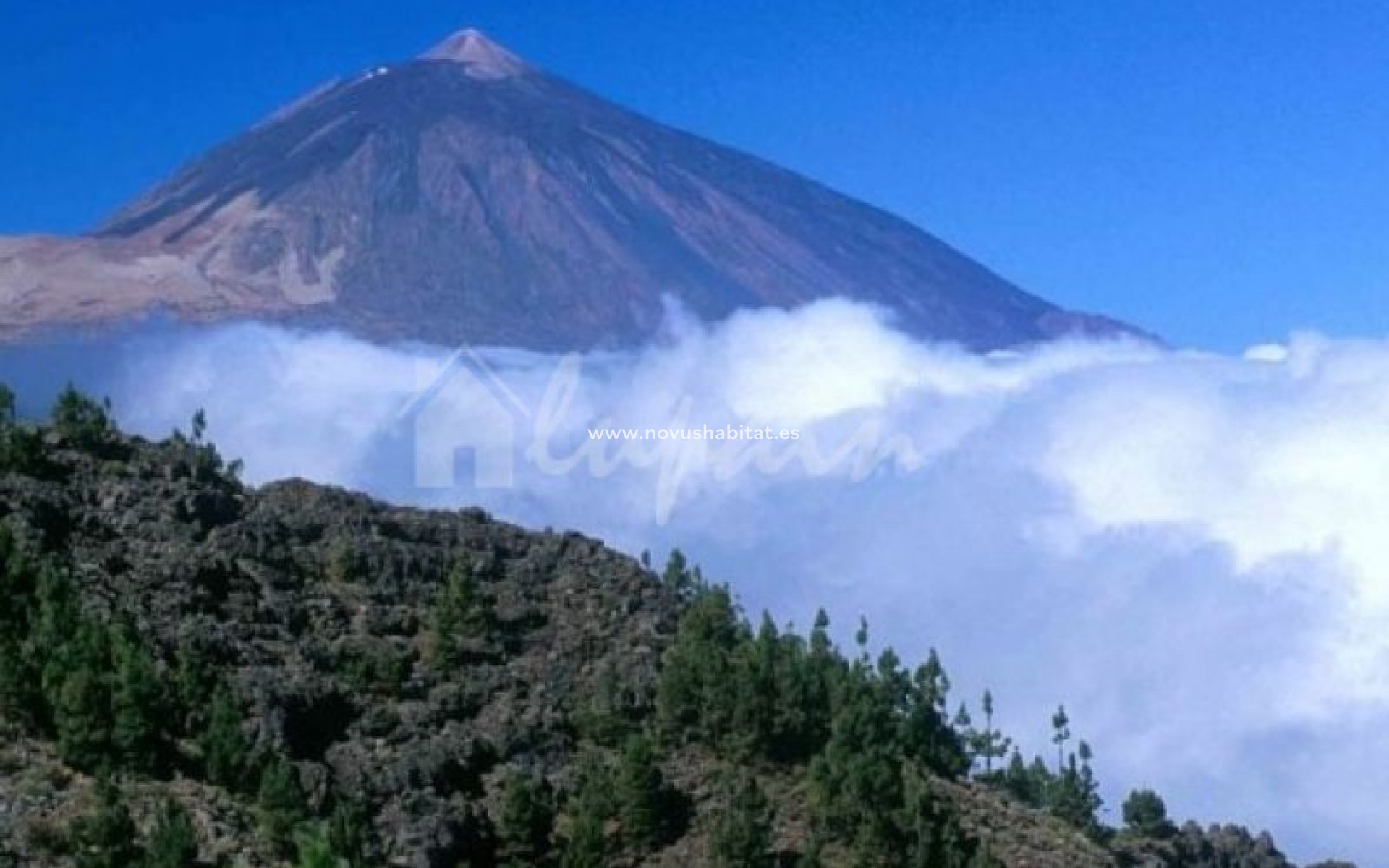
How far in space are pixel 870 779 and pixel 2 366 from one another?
6196 inches

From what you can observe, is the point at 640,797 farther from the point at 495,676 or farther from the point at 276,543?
the point at 276,543

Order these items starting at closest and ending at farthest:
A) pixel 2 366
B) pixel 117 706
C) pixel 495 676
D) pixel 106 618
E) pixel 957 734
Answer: pixel 117 706
pixel 106 618
pixel 495 676
pixel 957 734
pixel 2 366

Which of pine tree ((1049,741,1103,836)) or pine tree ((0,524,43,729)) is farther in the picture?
pine tree ((1049,741,1103,836))

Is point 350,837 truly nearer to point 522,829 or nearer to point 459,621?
point 522,829

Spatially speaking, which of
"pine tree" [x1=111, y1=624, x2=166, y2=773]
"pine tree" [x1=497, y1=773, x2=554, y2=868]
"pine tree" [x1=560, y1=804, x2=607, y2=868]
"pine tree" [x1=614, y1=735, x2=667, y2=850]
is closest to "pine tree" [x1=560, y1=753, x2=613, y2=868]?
"pine tree" [x1=560, y1=804, x2=607, y2=868]

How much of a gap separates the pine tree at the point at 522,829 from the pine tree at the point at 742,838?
340 cm

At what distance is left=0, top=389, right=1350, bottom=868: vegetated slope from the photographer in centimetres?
3903

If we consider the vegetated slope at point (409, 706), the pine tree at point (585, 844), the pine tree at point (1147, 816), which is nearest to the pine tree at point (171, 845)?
the vegetated slope at point (409, 706)

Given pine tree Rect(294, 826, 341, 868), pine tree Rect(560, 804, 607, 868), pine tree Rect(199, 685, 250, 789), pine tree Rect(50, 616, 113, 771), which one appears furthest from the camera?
pine tree Rect(560, 804, 607, 868)

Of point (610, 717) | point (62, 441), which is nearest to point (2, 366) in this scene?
point (62, 441)

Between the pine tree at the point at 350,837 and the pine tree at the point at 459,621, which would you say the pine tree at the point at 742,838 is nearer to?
the pine tree at the point at 350,837

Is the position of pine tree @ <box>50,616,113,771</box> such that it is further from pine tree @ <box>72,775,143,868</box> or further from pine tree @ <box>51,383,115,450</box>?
pine tree @ <box>51,383,115,450</box>

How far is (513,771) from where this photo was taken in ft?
148

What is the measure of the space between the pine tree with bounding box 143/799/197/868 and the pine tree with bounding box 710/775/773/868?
10.8 metres
